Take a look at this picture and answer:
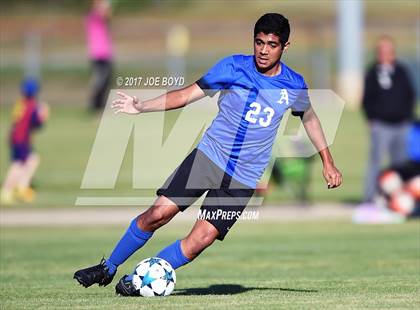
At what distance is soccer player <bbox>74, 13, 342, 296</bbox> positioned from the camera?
27.0 ft

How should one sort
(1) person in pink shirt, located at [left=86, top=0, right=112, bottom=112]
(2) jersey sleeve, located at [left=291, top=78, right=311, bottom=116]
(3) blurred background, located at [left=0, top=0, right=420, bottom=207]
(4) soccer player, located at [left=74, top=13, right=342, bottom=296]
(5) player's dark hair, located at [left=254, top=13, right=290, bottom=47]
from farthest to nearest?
(1) person in pink shirt, located at [left=86, top=0, right=112, bottom=112] → (3) blurred background, located at [left=0, top=0, right=420, bottom=207] → (2) jersey sleeve, located at [left=291, top=78, right=311, bottom=116] → (4) soccer player, located at [left=74, top=13, right=342, bottom=296] → (5) player's dark hair, located at [left=254, top=13, right=290, bottom=47]

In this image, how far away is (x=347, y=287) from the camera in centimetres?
923

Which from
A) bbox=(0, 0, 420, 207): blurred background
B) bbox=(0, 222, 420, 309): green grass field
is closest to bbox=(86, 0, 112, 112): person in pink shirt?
bbox=(0, 0, 420, 207): blurred background

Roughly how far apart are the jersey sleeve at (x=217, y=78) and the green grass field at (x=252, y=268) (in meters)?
1.66

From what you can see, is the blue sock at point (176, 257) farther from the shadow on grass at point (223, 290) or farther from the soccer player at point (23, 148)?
the soccer player at point (23, 148)

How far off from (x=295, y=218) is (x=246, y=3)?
4875 cm

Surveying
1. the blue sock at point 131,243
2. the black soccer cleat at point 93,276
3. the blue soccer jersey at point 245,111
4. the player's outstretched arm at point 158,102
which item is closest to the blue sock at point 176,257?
the blue sock at point 131,243

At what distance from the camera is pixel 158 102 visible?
8.09 metres

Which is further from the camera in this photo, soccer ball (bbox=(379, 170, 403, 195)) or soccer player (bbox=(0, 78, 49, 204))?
soccer player (bbox=(0, 78, 49, 204))

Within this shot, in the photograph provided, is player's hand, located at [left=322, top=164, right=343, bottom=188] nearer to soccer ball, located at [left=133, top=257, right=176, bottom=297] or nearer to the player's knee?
the player's knee

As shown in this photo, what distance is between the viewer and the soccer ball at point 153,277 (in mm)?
8352

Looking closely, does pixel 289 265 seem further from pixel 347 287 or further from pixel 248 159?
pixel 248 159

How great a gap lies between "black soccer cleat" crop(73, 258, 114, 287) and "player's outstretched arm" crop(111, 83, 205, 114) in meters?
1.31

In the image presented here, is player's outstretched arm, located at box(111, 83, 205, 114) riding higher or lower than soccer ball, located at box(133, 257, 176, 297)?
higher
